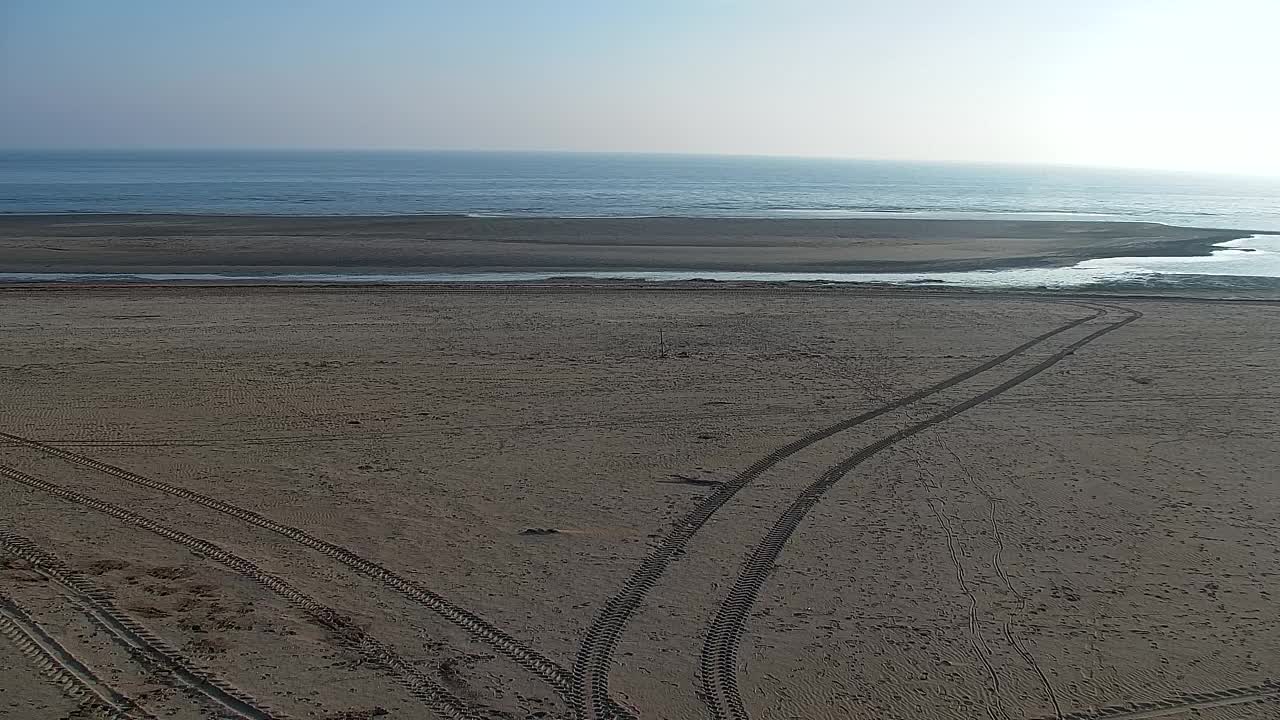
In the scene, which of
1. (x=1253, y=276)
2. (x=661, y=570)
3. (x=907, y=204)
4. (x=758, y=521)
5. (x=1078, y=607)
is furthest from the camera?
(x=907, y=204)

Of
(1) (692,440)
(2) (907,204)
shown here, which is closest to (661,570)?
(1) (692,440)

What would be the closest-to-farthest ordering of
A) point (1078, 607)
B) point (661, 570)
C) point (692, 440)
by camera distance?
point (1078, 607)
point (661, 570)
point (692, 440)

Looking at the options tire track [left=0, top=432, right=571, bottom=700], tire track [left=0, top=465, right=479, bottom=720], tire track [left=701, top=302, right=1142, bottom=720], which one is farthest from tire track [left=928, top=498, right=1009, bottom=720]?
tire track [left=0, top=465, right=479, bottom=720]

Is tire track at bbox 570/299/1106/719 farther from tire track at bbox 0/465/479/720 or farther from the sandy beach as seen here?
the sandy beach

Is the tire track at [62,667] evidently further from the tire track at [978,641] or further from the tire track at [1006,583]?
the tire track at [1006,583]

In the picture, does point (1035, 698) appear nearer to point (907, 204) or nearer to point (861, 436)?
point (861, 436)

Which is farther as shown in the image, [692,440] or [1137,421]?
[1137,421]

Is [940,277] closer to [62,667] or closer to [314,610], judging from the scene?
[314,610]
